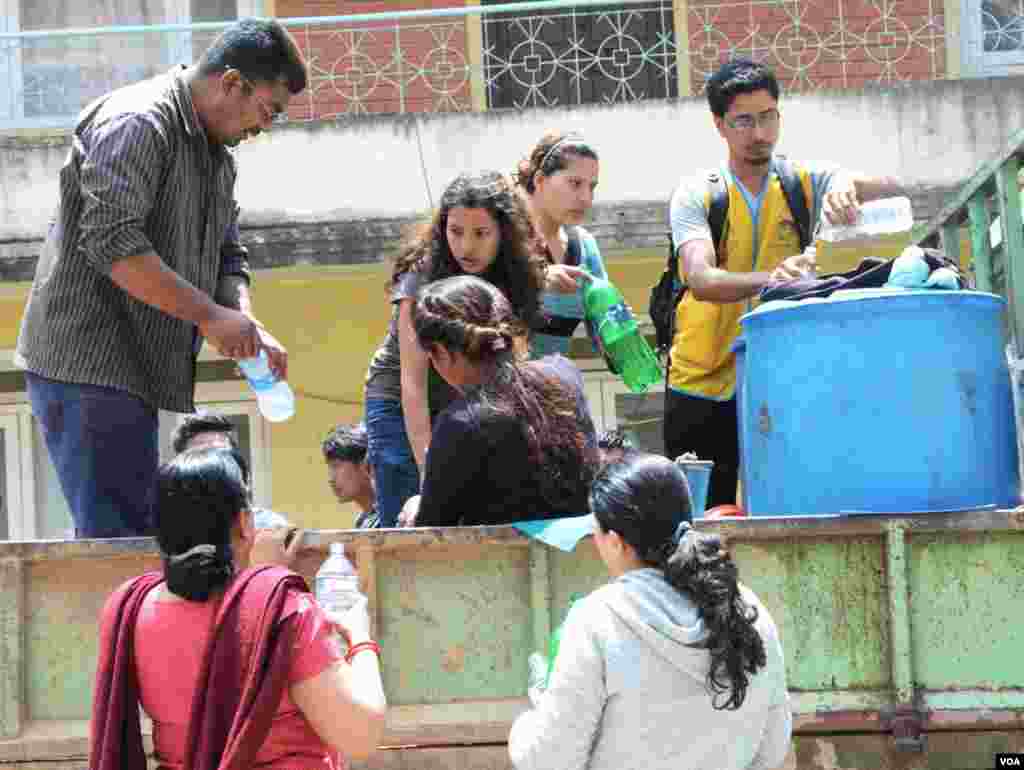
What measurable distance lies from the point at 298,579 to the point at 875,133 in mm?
7536

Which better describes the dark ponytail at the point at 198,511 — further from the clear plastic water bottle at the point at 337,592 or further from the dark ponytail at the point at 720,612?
the dark ponytail at the point at 720,612

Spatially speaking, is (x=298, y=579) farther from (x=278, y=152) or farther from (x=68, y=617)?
(x=278, y=152)

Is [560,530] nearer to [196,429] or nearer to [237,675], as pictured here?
[237,675]

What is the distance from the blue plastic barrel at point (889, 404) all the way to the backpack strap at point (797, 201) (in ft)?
3.59

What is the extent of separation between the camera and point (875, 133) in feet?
32.9

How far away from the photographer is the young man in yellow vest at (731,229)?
17.5 feet

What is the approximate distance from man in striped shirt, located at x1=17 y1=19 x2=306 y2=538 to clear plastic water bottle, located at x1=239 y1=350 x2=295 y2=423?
0.03m

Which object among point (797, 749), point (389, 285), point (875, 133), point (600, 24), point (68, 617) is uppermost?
point (600, 24)

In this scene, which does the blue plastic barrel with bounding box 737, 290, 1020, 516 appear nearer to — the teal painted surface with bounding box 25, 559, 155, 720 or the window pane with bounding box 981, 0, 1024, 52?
the teal painted surface with bounding box 25, 559, 155, 720

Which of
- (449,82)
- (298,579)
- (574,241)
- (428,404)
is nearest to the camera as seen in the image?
→ (298,579)

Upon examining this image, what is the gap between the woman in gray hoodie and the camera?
3104 mm

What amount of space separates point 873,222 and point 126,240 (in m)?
2.18

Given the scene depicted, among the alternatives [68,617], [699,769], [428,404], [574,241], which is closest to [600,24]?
[574,241]

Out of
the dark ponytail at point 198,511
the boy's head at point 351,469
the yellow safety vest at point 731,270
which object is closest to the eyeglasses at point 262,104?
the yellow safety vest at point 731,270
